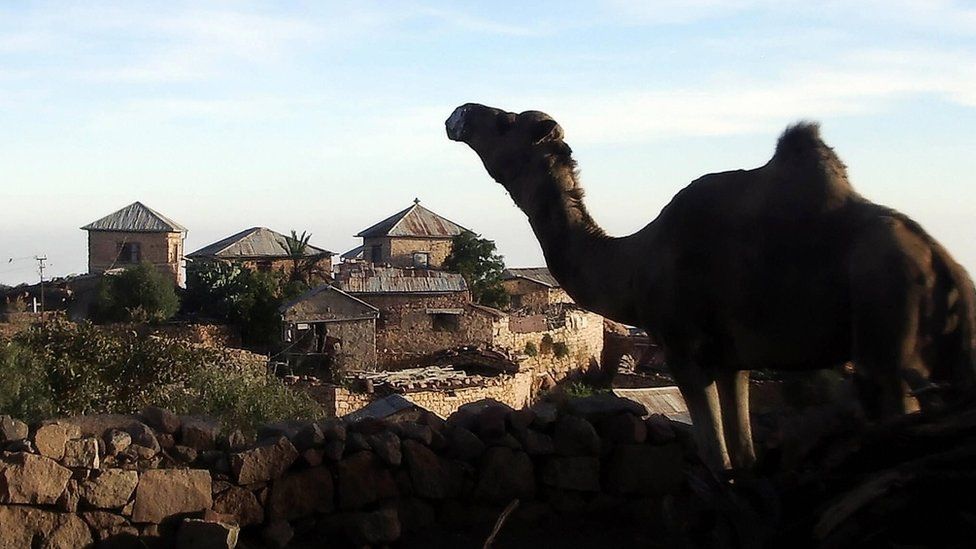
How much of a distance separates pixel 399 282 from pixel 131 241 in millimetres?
32120

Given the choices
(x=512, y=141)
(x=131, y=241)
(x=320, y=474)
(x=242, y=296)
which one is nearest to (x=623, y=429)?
(x=320, y=474)

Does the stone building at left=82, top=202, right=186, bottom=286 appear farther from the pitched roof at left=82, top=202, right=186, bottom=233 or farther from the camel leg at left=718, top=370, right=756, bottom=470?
the camel leg at left=718, top=370, right=756, bottom=470

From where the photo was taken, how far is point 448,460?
26.0ft

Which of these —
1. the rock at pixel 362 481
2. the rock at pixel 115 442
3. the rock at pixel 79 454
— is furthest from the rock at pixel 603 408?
the rock at pixel 79 454

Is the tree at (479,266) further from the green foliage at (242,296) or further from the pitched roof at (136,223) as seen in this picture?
the pitched roof at (136,223)

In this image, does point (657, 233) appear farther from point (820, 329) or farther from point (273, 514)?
point (273, 514)

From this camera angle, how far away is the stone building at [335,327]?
4231 cm

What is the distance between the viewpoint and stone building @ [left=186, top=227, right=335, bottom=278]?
63938 millimetres

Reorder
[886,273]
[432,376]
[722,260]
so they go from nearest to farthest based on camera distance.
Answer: [886,273], [722,260], [432,376]

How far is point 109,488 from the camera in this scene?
7082 mm

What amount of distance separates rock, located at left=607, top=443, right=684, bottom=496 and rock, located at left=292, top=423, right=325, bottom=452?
2.00 m

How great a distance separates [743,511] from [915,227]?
1793 mm

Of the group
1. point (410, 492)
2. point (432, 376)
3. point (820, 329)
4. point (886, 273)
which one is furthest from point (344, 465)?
point (432, 376)

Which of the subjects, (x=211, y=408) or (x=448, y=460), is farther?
(x=211, y=408)
